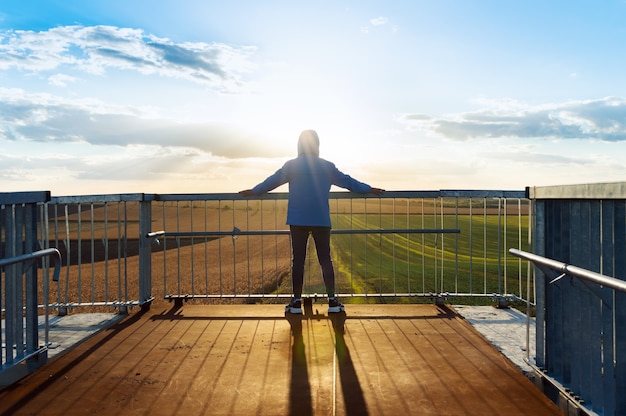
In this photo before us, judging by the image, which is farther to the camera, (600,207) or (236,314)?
(236,314)

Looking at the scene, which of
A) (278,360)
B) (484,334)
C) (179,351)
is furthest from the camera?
(484,334)

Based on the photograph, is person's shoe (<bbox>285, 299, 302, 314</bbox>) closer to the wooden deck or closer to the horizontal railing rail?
the wooden deck

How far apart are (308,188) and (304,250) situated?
2.57 feet

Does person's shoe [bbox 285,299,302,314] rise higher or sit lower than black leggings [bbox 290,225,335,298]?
lower

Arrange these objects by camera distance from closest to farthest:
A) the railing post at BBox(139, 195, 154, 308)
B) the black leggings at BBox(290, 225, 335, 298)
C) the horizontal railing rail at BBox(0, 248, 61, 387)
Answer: the horizontal railing rail at BBox(0, 248, 61, 387)
the black leggings at BBox(290, 225, 335, 298)
the railing post at BBox(139, 195, 154, 308)

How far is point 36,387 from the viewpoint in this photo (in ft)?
14.3

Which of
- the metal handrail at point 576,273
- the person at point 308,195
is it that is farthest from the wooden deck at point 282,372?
the metal handrail at point 576,273

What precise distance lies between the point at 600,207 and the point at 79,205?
19.7 ft

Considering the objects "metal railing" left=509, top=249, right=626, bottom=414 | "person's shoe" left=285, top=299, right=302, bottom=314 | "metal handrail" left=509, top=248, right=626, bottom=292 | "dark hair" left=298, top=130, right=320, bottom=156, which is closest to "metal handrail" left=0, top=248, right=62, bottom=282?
"person's shoe" left=285, top=299, right=302, bottom=314

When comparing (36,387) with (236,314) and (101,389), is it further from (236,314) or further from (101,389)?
(236,314)

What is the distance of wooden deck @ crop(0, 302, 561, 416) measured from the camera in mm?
3918

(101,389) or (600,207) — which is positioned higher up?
(600,207)

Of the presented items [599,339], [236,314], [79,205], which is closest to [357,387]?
[599,339]

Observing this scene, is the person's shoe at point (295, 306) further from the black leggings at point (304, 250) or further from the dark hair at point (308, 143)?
the dark hair at point (308, 143)
